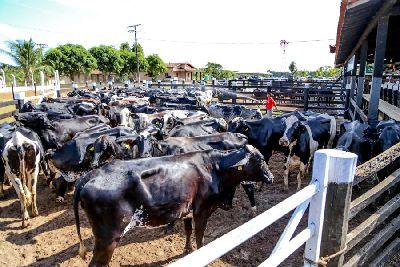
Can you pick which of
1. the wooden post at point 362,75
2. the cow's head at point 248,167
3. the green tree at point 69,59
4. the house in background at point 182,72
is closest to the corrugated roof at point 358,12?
the wooden post at point 362,75

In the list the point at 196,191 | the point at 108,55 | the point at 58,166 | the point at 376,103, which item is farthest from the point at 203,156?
the point at 108,55

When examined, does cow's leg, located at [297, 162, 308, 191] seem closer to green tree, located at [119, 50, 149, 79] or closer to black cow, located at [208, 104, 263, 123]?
black cow, located at [208, 104, 263, 123]

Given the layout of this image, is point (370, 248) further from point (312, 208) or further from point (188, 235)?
point (188, 235)

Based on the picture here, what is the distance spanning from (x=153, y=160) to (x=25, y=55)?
1534 inches

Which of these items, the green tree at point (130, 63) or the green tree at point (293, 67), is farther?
the green tree at point (293, 67)

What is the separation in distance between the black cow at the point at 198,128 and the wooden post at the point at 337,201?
5.18m

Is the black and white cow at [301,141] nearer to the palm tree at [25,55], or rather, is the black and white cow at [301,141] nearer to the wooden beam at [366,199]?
the wooden beam at [366,199]

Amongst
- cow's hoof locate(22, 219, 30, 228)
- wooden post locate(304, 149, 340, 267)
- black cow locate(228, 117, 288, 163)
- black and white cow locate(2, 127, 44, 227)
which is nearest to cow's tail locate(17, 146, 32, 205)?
black and white cow locate(2, 127, 44, 227)

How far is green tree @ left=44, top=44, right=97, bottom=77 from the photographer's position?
49.8 metres

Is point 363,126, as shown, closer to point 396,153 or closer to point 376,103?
point 376,103

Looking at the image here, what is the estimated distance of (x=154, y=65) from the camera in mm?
63906

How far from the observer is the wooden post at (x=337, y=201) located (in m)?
1.98

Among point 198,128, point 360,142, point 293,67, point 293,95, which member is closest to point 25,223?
point 198,128

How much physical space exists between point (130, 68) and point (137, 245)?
194 feet
